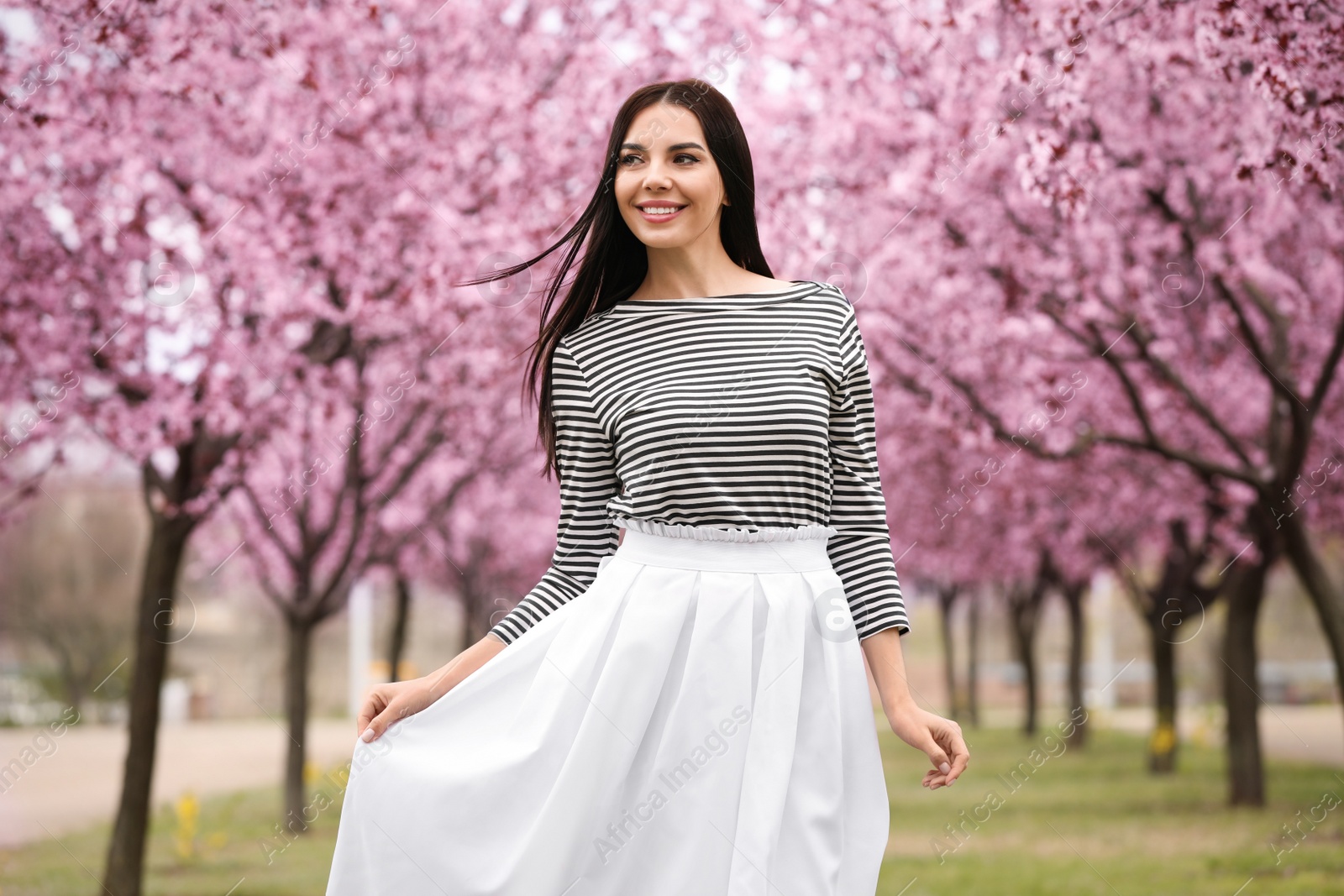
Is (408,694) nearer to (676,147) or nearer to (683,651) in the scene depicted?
(683,651)

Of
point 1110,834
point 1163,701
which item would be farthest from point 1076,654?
point 1110,834

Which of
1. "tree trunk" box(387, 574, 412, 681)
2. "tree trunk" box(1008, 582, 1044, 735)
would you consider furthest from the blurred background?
"tree trunk" box(1008, 582, 1044, 735)

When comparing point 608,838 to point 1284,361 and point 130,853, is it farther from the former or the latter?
point 1284,361

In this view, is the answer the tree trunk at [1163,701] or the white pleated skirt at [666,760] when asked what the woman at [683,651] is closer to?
the white pleated skirt at [666,760]

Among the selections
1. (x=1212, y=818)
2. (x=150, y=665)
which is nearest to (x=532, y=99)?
(x=150, y=665)

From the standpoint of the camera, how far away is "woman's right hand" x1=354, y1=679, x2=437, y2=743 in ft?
7.91

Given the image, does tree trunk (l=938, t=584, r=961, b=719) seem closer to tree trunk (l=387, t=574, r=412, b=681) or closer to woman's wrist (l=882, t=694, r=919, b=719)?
tree trunk (l=387, t=574, r=412, b=681)

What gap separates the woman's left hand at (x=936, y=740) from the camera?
2.23 metres

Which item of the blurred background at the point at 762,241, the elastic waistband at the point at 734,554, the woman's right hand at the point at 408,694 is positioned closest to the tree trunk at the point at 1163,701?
the blurred background at the point at 762,241

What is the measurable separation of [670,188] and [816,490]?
625mm

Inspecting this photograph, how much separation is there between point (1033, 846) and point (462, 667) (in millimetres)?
9261

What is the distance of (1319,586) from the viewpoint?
26.8 ft

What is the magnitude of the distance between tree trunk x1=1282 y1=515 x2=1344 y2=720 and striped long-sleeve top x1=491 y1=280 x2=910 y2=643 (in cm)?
656

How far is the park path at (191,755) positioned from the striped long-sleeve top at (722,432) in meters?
10.3
